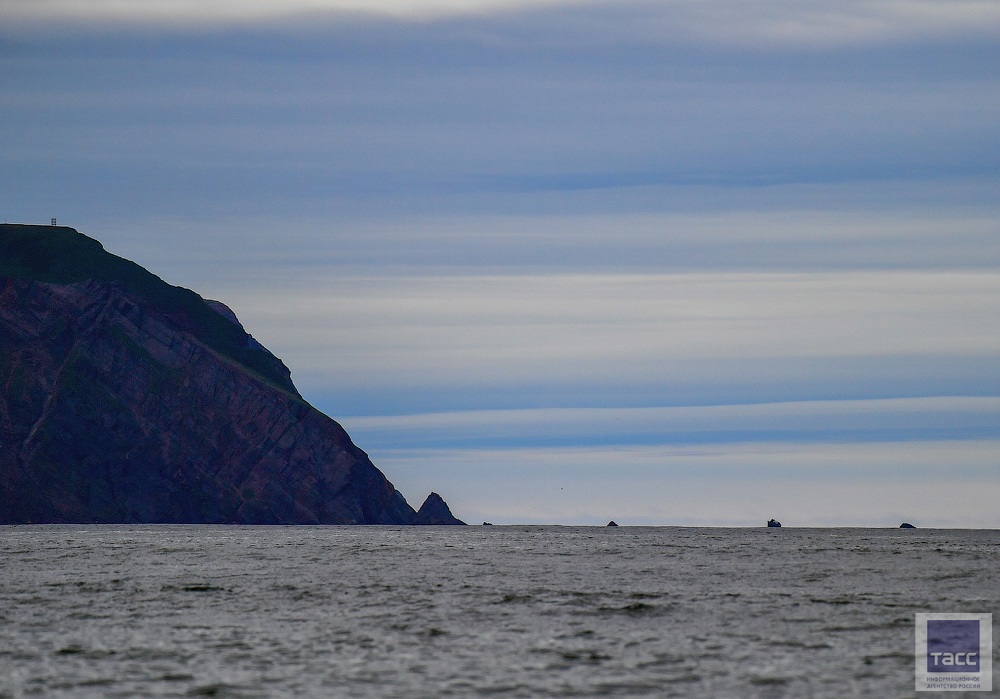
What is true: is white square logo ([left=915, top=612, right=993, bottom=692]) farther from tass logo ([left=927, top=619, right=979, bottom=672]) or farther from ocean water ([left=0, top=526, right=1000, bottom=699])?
ocean water ([left=0, top=526, right=1000, bottom=699])

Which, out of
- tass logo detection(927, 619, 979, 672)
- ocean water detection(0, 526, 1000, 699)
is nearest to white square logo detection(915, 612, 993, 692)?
tass logo detection(927, 619, 979, 672)

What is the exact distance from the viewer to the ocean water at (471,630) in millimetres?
29422

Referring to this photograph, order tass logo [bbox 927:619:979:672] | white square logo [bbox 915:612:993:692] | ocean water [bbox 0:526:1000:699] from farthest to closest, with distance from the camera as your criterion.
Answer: tass logo [bbox 927:619:979:672], ocean water [bbox 0:526:1000:699], white square logo [bbox 915:612:993:692]

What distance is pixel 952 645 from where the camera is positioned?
3478cm

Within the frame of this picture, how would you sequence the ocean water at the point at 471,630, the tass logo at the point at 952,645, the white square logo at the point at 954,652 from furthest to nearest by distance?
the tass logo at the point at 952,645, the ocean water at the point at 471,630, the white square logo at the point at 954,652

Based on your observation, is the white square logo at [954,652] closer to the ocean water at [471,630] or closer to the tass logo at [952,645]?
the tass logo at [952,645]

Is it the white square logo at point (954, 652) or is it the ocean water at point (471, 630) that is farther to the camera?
the ocean water at point (471, 630)

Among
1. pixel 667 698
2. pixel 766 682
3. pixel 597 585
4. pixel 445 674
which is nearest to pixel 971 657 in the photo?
pixel 766 682

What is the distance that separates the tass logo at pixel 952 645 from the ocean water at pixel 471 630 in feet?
2.81

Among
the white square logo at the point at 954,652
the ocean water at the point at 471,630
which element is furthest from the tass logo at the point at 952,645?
the ocean water at the point at 471,630

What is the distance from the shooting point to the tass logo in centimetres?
3108

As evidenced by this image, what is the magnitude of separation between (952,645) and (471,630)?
51.7ft

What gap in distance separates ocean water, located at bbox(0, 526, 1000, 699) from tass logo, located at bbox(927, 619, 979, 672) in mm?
855

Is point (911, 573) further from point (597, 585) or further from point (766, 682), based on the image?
point (766, 682)
